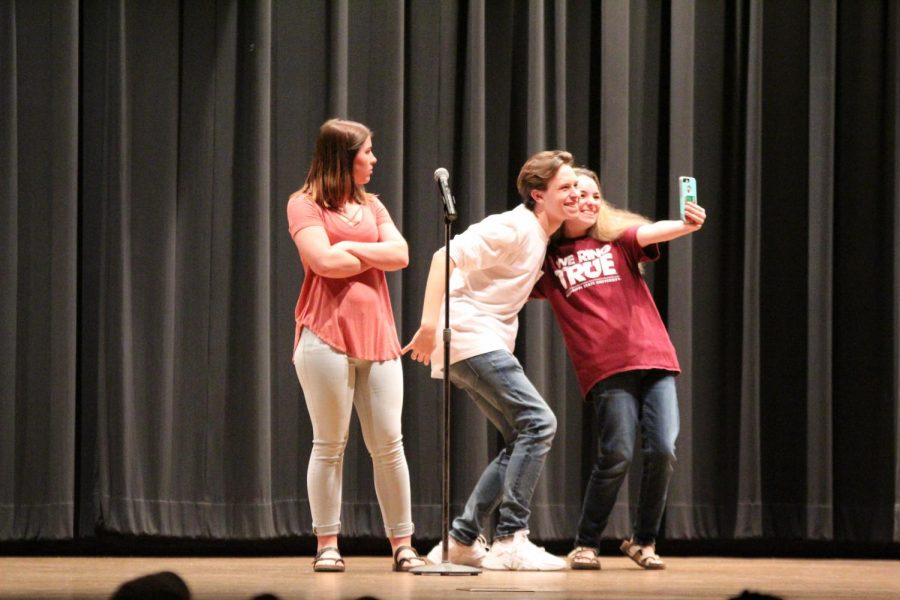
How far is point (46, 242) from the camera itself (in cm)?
476

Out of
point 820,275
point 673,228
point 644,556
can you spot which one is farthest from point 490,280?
point 820,275

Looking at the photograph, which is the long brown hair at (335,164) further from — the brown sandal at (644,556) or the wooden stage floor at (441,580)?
the brown sandal at (644,556)

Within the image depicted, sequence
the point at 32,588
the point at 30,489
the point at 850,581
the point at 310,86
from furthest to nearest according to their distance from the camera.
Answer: the point at 310,86
the point at 30,489
the point at 850,581
the point at 32,588

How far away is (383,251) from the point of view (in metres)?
3.70

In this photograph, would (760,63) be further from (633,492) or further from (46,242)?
(46,242)

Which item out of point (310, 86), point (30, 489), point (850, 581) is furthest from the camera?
point (310, 86)

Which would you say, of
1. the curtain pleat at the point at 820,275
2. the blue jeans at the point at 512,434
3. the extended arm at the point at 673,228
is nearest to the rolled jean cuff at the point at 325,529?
A: the blue jeans at the point at 512,434

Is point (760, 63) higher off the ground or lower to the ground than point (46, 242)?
higher

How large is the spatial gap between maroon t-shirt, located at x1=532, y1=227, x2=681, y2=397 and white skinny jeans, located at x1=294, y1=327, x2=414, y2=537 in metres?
0.69

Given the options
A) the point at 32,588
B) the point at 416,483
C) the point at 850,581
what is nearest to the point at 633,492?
the point at 416,483

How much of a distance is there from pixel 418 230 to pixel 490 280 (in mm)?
1084

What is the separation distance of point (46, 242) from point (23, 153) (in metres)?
0.38

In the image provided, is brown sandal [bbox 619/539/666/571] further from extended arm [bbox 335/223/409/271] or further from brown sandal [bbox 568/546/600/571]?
extended arm [bbox 335/223/409/271]

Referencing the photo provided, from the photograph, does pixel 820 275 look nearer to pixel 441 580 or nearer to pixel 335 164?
pixel 335 164
